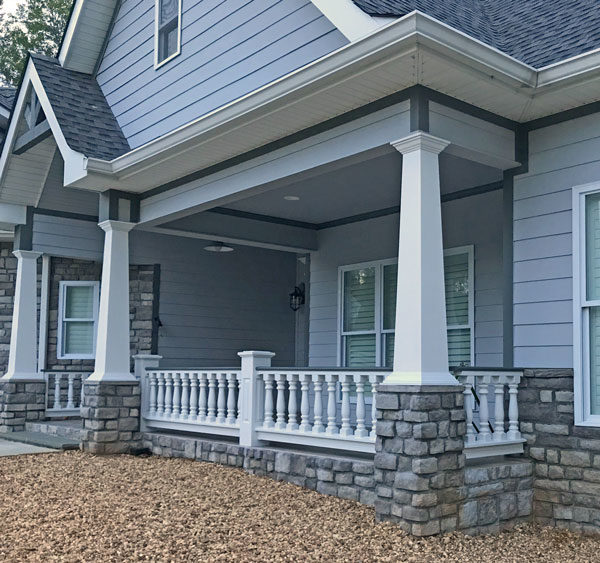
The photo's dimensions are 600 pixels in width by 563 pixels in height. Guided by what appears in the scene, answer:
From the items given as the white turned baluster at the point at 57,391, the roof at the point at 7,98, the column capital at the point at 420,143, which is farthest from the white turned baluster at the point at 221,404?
the roof at the point at 7,98

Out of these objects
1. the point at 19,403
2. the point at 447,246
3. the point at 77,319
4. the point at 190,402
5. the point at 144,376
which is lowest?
the point at 19,403

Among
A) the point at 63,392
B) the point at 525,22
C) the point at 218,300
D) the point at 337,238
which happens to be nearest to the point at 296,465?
the point at 337,238

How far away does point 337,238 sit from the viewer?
1038 cm

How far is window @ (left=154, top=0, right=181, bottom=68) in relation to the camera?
Answer: 8.76 m

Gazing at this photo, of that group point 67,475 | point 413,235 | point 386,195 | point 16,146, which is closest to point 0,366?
point 16,146

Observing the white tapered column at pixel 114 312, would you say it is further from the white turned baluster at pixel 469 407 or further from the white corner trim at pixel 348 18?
the white turned baluster at pixel 469 407

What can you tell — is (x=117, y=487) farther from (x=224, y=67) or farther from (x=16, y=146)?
(x=16, y=146)

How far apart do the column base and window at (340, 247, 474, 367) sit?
2.89m

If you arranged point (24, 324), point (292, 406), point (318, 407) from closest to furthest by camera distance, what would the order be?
point (318, 407) → point (292, 406) → point (24, 324)

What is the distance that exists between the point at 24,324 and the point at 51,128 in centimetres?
303

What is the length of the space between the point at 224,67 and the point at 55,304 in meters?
5.36

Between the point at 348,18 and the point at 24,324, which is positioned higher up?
the point at 348,18

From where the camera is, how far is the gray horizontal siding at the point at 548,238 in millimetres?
5891

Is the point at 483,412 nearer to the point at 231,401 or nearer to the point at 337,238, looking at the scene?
the point at 231,401
